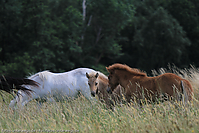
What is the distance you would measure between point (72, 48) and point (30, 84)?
1403 centimetres

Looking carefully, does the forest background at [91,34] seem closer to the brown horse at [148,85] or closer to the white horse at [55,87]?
the white horse at [55,87]

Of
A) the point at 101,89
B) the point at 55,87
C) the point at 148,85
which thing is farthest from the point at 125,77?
the point at 55,87

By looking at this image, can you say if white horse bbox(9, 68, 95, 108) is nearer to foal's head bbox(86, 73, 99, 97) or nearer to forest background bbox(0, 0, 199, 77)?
foal's head bbox(86, 73, 99, 97)

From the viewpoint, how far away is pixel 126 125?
361 cm

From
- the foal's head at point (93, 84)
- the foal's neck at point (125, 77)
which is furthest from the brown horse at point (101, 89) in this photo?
the foal's neck at point (125, 77)

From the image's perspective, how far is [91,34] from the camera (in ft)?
74.9

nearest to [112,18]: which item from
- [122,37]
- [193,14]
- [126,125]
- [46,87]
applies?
[122,37]

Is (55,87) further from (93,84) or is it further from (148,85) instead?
(148,85)

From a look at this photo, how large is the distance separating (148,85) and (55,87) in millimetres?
2693

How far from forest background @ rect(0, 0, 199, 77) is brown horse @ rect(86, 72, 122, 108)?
1177cm

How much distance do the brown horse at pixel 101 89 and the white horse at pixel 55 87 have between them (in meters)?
0.38

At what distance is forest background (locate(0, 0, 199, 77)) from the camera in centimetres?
1806

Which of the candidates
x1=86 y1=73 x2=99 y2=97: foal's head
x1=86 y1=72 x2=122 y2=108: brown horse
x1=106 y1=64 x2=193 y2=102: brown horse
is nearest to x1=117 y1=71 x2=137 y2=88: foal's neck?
x1=106 y1=64 x2=193 y2=102: brown horse

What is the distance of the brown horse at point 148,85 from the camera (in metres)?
4.09
